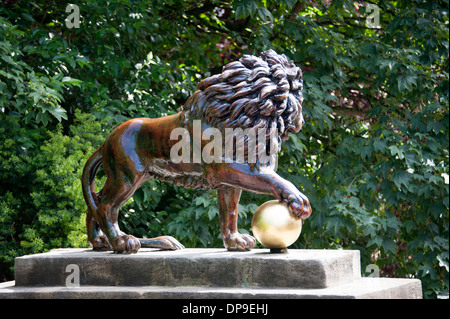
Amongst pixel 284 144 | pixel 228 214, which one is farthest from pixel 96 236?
pixel 284 144

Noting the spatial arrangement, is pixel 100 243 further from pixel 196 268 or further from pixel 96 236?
pixel 196 268

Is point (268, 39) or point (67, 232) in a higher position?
point (268, 39)

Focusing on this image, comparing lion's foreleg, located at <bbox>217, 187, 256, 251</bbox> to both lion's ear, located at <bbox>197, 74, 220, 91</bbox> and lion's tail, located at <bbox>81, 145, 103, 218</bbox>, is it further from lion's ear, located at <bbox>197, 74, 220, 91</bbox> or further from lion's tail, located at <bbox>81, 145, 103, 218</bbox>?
lion's tail, located at <bbox>81, 145, 103, 218</bbox>

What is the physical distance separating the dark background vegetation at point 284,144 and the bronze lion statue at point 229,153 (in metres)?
1.56

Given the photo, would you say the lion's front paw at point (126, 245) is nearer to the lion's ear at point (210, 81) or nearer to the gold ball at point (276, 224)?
the gold ball at point (276, 224)

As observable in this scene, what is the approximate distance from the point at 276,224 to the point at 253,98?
0.83 metres

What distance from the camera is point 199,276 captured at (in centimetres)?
402

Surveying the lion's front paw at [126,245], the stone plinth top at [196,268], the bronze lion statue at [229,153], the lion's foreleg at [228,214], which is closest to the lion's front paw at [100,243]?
the bronze lion statue at [229,153]

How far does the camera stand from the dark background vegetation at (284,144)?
6340 millimetres

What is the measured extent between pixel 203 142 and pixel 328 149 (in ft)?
12.9

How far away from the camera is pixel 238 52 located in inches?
349
